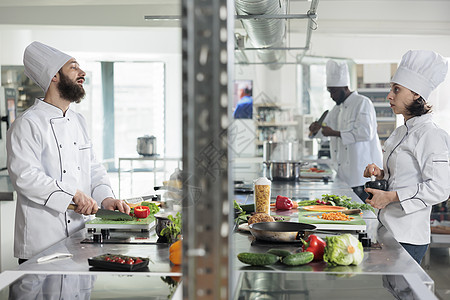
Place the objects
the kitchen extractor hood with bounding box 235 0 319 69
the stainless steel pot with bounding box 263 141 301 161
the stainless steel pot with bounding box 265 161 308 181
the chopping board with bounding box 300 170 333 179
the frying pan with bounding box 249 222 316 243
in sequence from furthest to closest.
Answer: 1. the stainless steel pot with bounding box 263 141 301 161
2. the chopping board with bounding box 300 170 333 179
3. the stainless steel pot with bounding box 265 161 308 181
4. the kitchen extractor hood with bounding box 235 0 319 69
5. the frying pan with bounding box 249 222 316 243

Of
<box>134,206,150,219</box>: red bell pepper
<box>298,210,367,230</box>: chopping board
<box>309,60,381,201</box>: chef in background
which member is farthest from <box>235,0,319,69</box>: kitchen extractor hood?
<box>134,206,150,219</box>: red bell pepper

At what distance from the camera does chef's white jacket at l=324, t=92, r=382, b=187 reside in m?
5.03

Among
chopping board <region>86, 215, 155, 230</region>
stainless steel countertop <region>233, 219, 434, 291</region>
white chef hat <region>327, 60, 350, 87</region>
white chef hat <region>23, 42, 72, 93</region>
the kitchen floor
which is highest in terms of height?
white chef hat <region>327, 60, 350, 87</region>

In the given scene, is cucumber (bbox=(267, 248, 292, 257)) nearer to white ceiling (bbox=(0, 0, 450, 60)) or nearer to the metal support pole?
the metal support pole

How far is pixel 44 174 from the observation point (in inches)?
94.8

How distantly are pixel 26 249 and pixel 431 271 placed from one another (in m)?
3.64

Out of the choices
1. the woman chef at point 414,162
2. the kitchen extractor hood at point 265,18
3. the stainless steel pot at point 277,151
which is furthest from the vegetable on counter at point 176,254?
the stainless steel pot at point 277,151

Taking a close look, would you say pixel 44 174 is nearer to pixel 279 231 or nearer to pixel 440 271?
pixel 279 231

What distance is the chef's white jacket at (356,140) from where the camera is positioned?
503 cm

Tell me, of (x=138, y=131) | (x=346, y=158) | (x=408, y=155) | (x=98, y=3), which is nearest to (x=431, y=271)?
(x=346, y=158)

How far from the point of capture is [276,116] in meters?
8.55

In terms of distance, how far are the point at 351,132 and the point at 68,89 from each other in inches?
119

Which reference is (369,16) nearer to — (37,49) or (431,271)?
(431,271)

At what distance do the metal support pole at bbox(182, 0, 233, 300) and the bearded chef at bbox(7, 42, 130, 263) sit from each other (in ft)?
5.61
